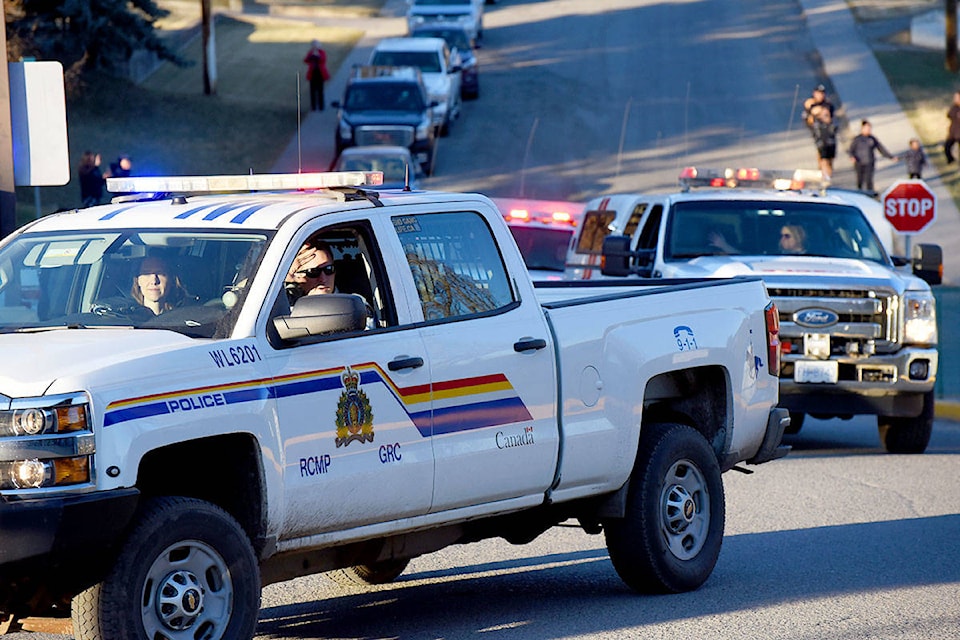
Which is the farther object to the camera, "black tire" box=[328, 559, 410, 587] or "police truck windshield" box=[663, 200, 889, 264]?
"police truck windshield" box=[663, 200, 889, 264]

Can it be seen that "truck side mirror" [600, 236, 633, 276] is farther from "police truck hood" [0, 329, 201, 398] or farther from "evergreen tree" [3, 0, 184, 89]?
"evergreen tree" [3, 0, 184, 89]

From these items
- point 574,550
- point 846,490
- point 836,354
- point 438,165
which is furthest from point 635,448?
point 438,165

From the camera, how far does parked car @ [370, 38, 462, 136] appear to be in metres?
39.7

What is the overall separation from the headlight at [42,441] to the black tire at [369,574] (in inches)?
126

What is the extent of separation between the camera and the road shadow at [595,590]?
780cm

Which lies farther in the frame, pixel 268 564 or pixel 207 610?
pixel 268 564

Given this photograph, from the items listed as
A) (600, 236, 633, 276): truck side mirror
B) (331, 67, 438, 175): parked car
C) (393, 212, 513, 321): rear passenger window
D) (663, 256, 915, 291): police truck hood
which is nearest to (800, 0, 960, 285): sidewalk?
(331, 67, 438, 175): parked car

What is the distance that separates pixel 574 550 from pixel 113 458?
15.6ft

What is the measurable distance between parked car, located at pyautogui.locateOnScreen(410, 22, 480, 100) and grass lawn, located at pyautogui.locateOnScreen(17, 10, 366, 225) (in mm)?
3484

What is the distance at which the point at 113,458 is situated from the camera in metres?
5.82

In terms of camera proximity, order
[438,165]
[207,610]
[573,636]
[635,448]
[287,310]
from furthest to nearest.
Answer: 1. [438,165]
2. [635,448]
3. [573,636]
4. [287,310]
5. [207,610]

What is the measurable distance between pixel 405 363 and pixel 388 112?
29.3 meters

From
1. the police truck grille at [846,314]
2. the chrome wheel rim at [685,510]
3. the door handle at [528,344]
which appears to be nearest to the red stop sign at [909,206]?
the police truck grille at [846,314]

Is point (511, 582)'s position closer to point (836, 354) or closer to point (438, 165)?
point (836, 354)
